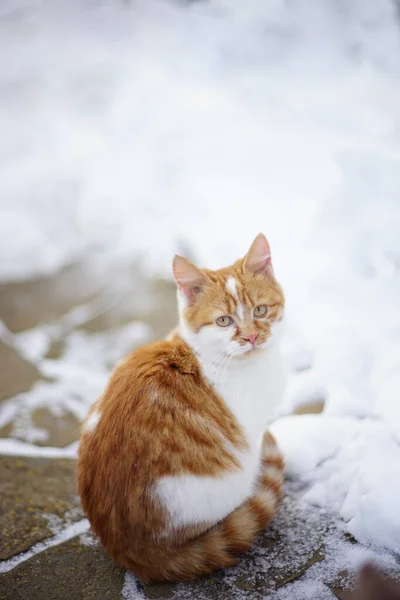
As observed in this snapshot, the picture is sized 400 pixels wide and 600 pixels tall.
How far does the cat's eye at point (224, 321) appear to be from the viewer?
162 centimetres

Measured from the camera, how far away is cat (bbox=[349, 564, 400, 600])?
1.29 meters

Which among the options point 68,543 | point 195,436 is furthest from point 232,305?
point 68,543

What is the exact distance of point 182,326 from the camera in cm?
175

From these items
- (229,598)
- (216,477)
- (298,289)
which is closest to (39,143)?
(298,289)

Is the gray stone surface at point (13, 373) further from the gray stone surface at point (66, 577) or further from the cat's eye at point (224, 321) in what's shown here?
the cat's eye at point (224, 321)

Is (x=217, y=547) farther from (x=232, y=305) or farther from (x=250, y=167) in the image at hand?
(x=250, y=167)

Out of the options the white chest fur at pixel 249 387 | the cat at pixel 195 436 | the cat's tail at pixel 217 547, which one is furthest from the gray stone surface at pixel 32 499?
the white chest fur at pixel 249 387

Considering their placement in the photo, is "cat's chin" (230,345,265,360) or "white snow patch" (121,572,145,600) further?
"cat's chin" (230,345,265,360)

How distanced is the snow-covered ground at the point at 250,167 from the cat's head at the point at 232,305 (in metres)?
0.55

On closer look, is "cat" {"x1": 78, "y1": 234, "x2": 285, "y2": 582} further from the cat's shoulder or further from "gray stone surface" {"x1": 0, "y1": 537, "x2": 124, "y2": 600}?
"gray stone surface" {"x1": 0, "y1": 537, "x2": 124, "y2": 600}

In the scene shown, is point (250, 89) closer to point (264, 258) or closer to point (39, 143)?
point (264, 258)

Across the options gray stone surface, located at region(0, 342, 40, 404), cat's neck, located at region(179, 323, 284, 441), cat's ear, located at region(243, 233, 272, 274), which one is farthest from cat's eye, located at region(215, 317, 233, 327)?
gray stone surface, located at region(0, 342, 40, 404)

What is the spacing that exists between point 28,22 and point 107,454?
309cm

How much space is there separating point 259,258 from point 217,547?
96 cm
